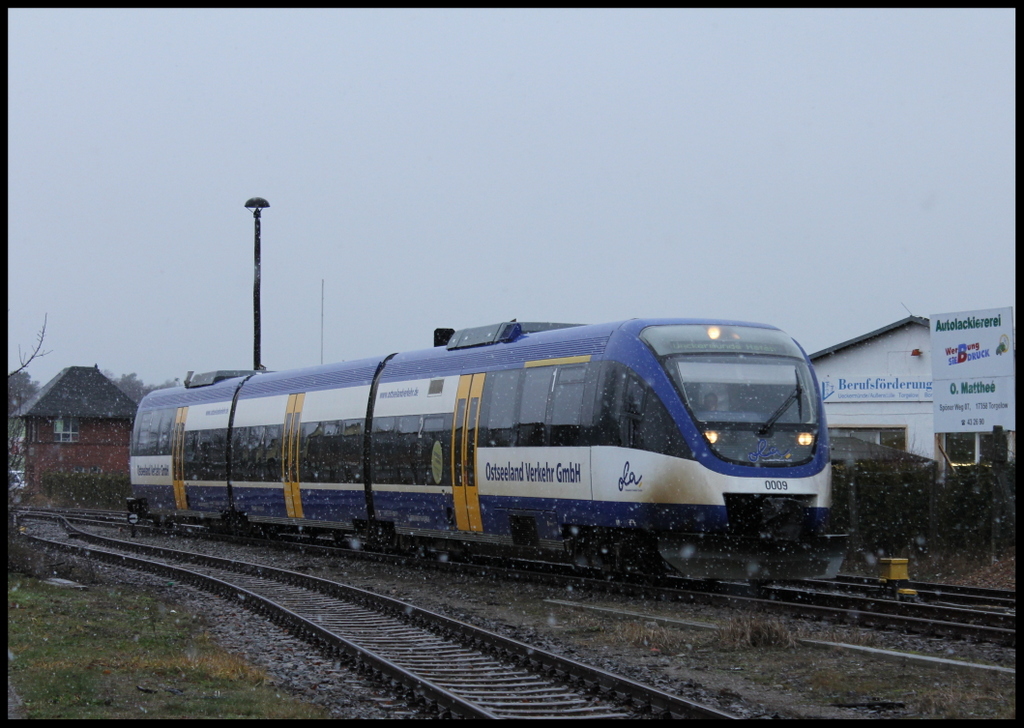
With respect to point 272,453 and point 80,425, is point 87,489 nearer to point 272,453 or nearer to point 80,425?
point 80,425

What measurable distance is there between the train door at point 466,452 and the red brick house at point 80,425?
2090 inches

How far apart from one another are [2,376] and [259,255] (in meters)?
27.0

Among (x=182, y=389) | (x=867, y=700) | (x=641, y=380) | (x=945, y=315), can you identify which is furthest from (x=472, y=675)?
(x=182, y=389)

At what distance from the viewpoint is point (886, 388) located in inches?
1411

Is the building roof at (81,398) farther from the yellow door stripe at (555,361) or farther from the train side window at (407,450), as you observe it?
the yellow door stripe at (555,361)

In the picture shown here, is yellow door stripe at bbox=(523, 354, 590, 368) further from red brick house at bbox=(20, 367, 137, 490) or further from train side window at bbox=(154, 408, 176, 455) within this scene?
red brick house at bbox=(20, 367, 137, 490)

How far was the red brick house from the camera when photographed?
2746 inches

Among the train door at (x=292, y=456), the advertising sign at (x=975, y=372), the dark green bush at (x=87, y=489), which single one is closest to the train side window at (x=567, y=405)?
the advertising sign at (x=975, y=372)

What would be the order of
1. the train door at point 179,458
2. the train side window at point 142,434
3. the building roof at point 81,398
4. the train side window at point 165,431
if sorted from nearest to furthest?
1. the train door at point 179,458
2. the train side window at point 165,431
3. the train side window at point 142,434
4. the building roof at point 81,398

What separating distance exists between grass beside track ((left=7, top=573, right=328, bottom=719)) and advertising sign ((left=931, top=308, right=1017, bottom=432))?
11714 mm

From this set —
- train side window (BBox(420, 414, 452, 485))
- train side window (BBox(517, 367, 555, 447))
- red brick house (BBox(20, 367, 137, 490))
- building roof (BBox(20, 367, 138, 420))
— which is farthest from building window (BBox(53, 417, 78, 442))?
train side window (BBox(517, 367, 555, 447))

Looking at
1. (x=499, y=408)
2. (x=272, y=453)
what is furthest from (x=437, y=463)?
(x=272, y=453)

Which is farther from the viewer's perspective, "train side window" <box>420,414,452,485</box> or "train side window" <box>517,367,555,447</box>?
"train side window" <box>420,414,452,485</box>

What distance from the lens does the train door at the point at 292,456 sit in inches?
907
